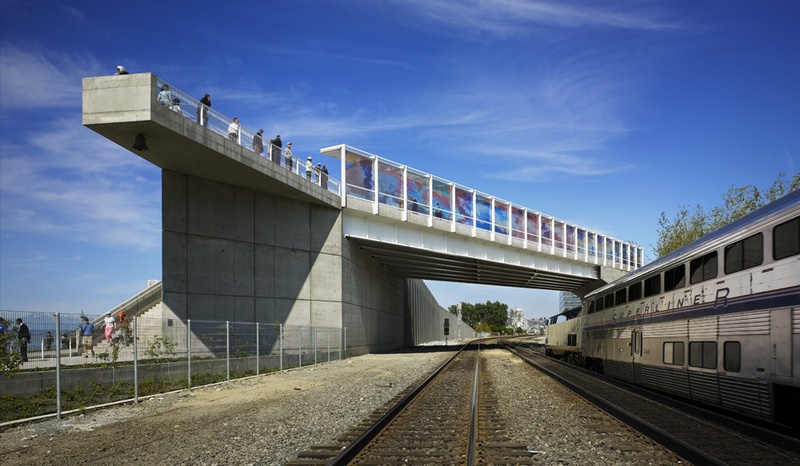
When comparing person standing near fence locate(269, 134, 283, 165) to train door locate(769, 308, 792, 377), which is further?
person standing near fence locate(269, 134, 283, 165)

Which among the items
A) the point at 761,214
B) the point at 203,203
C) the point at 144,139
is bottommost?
the point at 761,214

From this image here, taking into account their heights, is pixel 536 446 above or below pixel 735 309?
below

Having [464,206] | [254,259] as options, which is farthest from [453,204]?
[254,259]

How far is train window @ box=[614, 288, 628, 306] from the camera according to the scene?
17297mm

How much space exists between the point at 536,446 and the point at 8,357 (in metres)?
9.60

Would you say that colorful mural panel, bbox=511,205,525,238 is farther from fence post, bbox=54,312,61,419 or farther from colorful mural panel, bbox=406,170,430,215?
fence post, bbox=54,312,61,419

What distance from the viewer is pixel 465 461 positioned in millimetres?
7648

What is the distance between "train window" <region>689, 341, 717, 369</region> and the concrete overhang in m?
15.3

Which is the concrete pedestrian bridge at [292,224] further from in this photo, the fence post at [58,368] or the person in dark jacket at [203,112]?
the fence post at [58,368]


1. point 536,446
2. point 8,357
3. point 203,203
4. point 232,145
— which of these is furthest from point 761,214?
point 203,203

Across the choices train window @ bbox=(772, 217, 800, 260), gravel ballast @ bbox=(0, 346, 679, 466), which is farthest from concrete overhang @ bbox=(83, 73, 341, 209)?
train window @ bbox=(772, 217, 800, 260)

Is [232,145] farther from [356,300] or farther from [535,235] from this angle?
[535,235]

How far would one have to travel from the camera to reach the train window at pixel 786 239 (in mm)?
8258

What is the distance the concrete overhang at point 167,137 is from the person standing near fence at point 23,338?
793 cm
